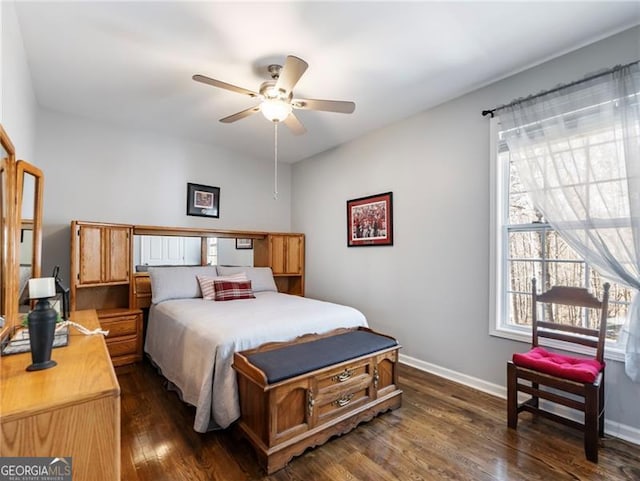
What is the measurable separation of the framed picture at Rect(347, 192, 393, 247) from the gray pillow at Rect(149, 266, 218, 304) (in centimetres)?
194

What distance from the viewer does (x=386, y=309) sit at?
11.7ft

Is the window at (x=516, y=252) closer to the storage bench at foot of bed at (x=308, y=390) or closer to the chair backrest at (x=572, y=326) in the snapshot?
the chair backrest at (x=572, y=326)

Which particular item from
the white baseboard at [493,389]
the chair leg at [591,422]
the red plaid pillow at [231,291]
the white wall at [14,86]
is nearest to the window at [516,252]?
the white baseboard at [493,389]

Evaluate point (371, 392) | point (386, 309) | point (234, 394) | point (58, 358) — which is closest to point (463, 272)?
point (386, 309)

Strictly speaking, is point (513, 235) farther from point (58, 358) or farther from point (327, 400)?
point (58, 358)

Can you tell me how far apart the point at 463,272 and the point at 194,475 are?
8.32ft

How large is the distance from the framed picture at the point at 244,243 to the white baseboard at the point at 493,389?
102 inches

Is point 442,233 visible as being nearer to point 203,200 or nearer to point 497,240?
point 497,240

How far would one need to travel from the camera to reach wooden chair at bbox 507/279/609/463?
1.83 m

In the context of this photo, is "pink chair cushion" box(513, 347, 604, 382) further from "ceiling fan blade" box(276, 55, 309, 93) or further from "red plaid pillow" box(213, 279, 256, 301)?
"red plaid pillow" box(213, 279, 256, 301)

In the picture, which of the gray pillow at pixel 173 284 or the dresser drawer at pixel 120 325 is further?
the gray pillow at pixel 173 284

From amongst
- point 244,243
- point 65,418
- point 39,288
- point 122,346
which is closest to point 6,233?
point 39,288

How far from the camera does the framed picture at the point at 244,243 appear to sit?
4.53m

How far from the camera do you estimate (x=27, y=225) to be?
2078mm
